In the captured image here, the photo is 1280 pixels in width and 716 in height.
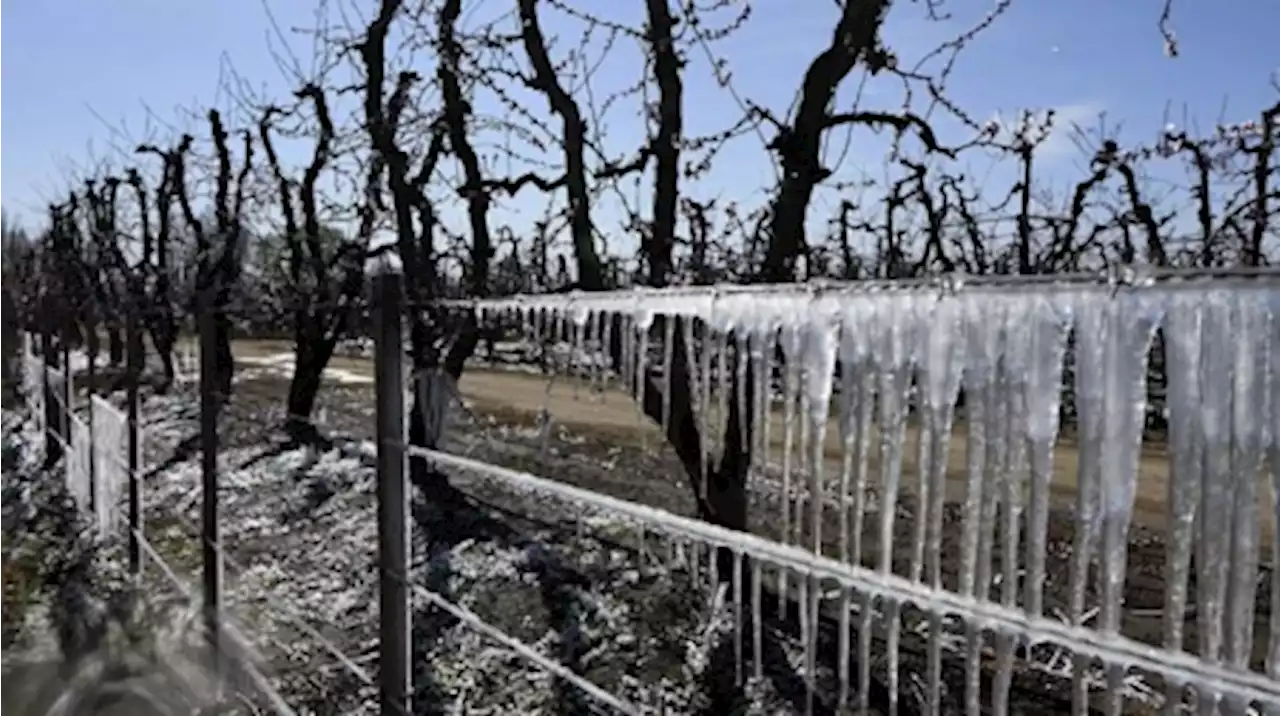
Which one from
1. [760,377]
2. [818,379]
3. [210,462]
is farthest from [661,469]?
[818,379]

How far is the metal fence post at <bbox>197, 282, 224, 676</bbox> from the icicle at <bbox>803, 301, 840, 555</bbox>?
2.51m

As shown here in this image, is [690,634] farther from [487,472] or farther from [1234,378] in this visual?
[1234,378]

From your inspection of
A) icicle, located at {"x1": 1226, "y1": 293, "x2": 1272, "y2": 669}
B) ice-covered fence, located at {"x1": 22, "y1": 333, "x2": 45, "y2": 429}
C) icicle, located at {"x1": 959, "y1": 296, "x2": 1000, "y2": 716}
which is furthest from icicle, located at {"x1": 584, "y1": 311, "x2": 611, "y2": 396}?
ice-covered fence, located at {"x1": 22, "y1": 333, "x2": 45, "y2": 429}

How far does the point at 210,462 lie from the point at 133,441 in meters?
0.92

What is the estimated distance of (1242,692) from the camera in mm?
584

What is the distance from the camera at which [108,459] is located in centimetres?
473

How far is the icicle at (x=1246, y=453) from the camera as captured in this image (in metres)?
0.58

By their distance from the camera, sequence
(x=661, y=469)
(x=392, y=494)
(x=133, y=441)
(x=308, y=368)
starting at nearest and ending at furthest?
(x=392, y=494), (x=133, y=441), (x=661, y=469), (x=308, y=368)

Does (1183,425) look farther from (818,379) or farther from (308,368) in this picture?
(308,368)

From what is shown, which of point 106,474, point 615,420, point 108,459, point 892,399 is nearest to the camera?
point 892,399

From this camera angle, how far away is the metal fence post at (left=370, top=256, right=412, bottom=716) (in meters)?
1.90

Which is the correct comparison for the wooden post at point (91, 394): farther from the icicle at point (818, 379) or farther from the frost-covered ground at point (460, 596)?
the icicle at point (818, 379)

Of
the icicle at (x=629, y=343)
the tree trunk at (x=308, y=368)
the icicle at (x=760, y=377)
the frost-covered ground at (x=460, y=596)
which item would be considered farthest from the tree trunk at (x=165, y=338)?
the icicle at (x=760, y=377)

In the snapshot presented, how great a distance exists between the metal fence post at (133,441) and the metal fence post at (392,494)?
2391 millimetres
